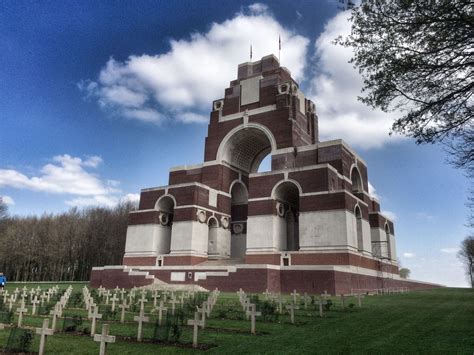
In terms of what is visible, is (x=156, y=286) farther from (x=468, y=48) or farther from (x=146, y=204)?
(x=468, y=48)

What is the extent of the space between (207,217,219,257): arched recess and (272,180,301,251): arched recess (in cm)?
676

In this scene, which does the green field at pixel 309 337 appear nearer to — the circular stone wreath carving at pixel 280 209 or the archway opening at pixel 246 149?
the circular stone wreath carving at pixel 280 209

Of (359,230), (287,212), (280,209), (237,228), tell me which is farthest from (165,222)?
(359,230)

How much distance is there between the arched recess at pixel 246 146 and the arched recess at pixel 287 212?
522 cm

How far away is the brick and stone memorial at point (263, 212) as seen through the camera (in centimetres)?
2680

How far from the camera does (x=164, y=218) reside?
35.6 metres

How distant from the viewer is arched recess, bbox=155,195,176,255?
34.8 metres

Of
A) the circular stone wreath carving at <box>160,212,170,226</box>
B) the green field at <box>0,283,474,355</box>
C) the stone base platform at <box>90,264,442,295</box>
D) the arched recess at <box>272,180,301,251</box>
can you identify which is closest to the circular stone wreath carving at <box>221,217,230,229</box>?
the circular stone wreath carving at <box>160,212,170,226</box>

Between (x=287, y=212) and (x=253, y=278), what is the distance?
31.3 feet

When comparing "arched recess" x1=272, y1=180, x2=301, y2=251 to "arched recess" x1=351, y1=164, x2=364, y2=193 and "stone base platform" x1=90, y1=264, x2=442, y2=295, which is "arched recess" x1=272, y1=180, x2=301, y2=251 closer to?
"stone base platform" x1=90, y1=264, x2=442, y2=295

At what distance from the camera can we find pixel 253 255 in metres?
30.1

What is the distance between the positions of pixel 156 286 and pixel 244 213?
1396cm

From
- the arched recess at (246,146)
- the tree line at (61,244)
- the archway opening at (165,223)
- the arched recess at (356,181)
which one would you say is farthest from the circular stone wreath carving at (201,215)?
the tree line at (61,244)

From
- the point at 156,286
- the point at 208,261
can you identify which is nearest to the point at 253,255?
the point at 208,261
